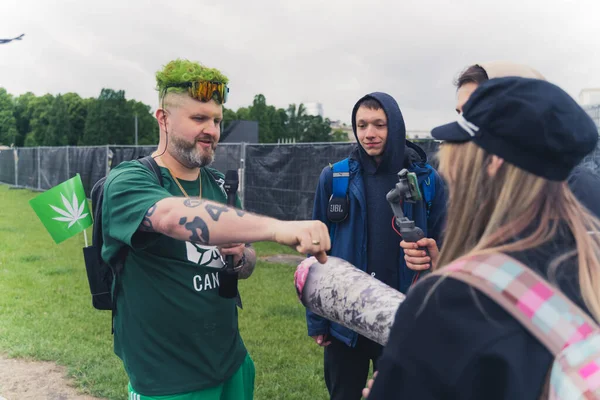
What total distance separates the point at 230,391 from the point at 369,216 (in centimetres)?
128

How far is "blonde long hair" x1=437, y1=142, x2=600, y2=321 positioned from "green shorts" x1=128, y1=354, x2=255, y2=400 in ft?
5.13

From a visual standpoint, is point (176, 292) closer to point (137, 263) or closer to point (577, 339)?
point (137, 263)

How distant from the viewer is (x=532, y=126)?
0.96 metres

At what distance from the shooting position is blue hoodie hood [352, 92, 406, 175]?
3.04m

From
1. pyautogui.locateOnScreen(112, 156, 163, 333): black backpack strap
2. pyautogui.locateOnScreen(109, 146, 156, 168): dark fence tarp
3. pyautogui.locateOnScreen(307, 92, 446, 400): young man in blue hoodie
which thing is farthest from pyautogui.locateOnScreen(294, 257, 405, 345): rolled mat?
pyautogui.locateOnScreen(109, 146, 156, 168): dark fence tarp

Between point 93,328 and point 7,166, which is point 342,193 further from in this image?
point 7,166

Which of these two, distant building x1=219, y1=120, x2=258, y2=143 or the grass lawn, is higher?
distant building x1=219, y1=120, x2=258, y2=143

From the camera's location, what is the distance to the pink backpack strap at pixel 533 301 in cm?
89

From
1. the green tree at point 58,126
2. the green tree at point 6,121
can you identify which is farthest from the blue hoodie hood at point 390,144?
the green tree at point 6,121

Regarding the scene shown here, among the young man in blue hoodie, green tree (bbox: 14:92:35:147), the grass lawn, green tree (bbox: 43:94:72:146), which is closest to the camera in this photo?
the young man in blue hoodie

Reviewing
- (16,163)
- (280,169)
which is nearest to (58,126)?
(16,163)

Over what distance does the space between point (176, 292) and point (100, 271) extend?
0.47m

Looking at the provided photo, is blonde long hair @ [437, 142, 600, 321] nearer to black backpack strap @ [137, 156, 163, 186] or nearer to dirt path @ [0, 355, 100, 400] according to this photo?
black backpack strap @ [137, 156, 163, 186]

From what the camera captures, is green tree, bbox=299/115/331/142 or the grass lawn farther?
green tree, bbox=299/115/331/142
